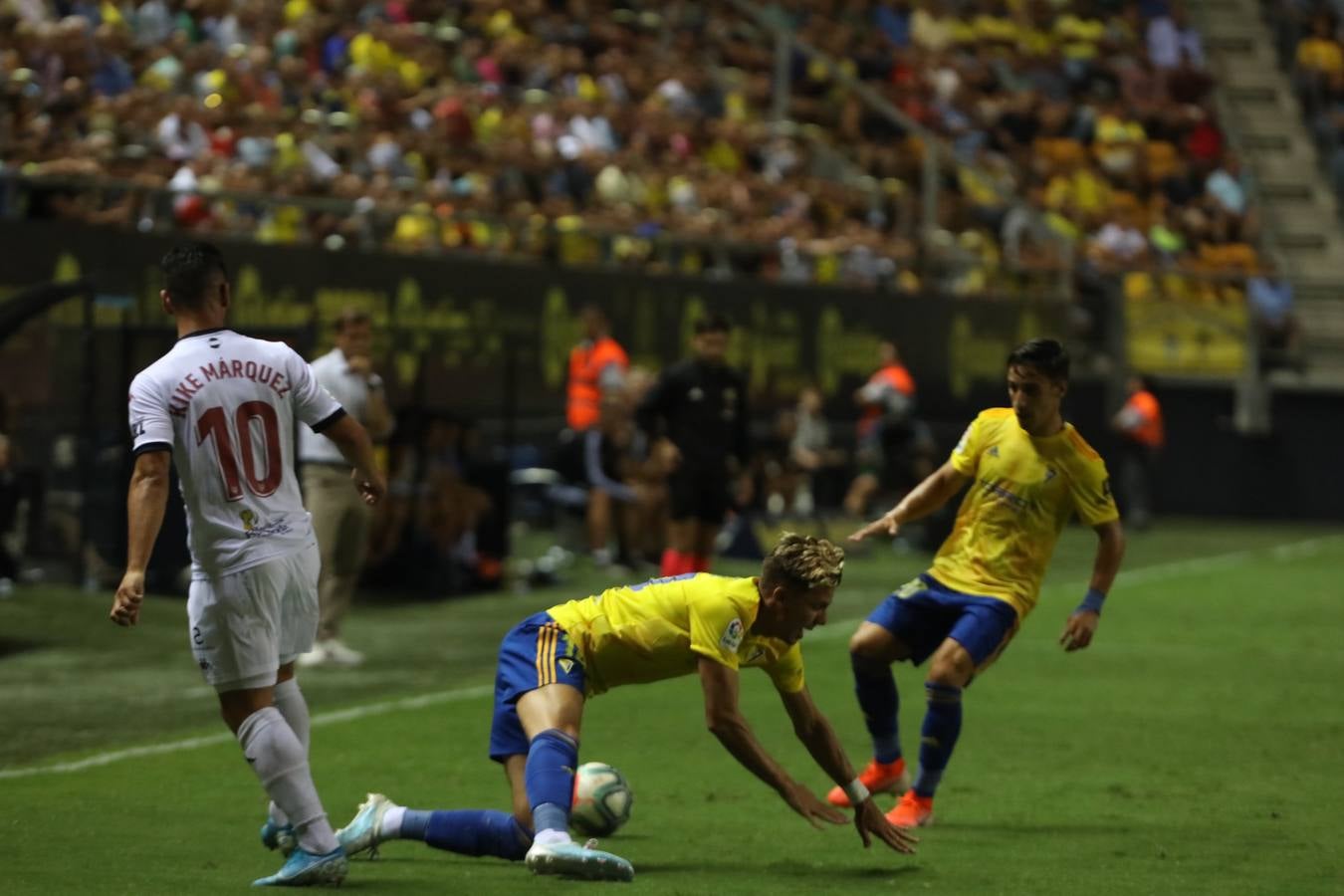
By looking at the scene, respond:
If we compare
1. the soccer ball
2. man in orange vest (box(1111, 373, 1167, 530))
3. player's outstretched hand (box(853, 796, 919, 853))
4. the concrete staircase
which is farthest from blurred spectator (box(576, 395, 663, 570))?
the concrete staircase

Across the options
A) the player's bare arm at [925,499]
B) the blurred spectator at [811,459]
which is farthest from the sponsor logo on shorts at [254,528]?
the blurred spectator at [811,459]

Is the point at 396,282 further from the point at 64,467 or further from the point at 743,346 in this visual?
the point at 743,346

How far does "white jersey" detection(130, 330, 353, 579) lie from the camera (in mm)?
7246

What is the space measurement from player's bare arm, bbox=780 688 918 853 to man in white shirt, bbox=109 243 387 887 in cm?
156

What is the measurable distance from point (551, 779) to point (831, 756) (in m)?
0.93

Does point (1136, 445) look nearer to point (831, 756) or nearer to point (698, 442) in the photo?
A: point (698, 442)

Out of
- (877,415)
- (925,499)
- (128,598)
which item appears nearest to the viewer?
(128,598)

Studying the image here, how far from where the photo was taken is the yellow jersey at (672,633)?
7.44 metres

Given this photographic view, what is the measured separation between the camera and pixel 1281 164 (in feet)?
120

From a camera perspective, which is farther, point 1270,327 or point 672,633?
point 1270,327

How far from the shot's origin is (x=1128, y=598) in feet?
64.8

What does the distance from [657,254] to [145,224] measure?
24.8 feet

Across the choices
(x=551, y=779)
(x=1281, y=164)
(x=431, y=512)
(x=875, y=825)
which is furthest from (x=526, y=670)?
(x=1281, y=164)

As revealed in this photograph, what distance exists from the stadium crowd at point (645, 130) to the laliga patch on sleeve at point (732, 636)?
460 inches
